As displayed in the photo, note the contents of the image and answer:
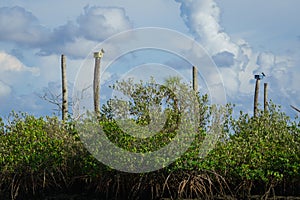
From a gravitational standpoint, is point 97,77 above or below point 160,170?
above

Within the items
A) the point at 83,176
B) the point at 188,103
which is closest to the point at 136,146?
the point at 83,176

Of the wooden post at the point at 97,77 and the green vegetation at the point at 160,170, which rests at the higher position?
the wooden post at the point at 97,77

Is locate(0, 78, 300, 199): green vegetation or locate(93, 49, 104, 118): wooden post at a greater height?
locate(93, 49, 104, 118): wooden post

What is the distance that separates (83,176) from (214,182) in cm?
225

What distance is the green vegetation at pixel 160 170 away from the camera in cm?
958

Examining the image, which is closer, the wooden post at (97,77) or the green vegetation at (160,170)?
the green vegetation at (160,170)

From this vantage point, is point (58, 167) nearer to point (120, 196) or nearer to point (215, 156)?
point (120, 196)

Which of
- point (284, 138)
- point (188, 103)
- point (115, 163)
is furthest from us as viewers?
point (188, 103)

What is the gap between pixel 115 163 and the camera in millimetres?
9531

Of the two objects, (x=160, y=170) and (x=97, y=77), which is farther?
(x=97, y=77)

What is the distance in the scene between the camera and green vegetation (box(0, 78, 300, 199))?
9.58 metres

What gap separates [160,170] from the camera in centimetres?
949

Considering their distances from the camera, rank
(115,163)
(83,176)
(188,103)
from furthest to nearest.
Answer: (188,103), (83,176), (115,163)

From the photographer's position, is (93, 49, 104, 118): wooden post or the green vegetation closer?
the green vegetation
